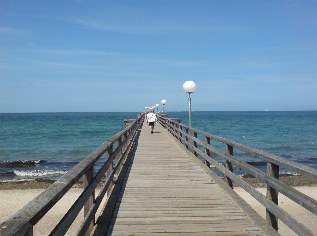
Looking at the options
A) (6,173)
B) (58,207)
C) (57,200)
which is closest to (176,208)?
(57,200)

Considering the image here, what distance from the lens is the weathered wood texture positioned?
4898mm

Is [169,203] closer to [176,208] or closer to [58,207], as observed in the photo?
[176,208]

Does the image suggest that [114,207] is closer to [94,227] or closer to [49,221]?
[94,227]

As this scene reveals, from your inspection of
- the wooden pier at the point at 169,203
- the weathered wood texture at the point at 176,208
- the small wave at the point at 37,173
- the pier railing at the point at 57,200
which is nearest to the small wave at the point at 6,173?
the small wave at the point at 37,173

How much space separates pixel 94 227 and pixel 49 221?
8850 mm

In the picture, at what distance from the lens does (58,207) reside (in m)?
14.8

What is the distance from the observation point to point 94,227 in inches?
197

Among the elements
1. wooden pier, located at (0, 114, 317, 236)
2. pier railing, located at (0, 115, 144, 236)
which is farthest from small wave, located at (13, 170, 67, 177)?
pier railing, located at (0, 115, 144, 236)

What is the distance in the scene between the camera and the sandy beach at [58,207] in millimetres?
12376

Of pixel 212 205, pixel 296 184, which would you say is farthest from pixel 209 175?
pixel 296 184

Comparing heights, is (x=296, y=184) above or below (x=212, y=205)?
below

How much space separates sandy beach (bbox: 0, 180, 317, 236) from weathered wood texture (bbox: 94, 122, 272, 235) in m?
4.60

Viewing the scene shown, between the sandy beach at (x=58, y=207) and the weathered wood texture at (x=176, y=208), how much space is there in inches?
181

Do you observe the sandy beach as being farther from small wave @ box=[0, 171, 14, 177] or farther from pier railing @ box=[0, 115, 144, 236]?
pier railing @ box=[0, 115, 144, 236]
